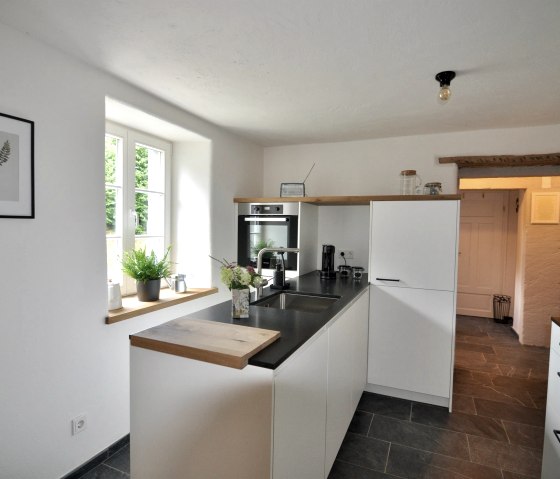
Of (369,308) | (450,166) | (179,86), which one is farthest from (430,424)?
(179,86)

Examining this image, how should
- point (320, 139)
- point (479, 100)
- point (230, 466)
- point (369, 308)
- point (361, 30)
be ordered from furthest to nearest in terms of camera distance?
point (320, 139), point (369, 308), point (479, 100), point (361, 30), point (230, 466)

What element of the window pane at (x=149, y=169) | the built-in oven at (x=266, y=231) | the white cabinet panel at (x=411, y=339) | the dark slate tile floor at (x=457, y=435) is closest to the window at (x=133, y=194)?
the window pane at (x=149, y=169)

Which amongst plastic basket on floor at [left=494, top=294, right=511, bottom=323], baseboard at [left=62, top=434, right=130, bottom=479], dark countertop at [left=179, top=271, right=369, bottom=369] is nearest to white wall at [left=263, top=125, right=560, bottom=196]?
dark countertop at [left=179, top=271, right=369, bottom=369]

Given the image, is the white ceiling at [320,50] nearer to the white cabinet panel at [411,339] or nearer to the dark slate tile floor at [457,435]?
the white cabinet panel at [411,339]

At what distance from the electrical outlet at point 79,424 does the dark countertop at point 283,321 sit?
93 cm

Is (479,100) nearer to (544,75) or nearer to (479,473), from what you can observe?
(544,75)

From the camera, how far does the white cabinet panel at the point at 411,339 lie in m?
2.66

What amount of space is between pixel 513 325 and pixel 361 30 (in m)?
4.95

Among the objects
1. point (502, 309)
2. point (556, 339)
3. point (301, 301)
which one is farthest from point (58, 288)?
point (502, 309)

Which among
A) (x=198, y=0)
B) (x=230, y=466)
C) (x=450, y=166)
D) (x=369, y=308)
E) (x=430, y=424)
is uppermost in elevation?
(x=198, y=0)

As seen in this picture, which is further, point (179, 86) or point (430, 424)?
point (430, 424)

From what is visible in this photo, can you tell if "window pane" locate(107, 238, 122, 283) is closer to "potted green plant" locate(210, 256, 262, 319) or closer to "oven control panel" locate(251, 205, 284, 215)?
"potted green plant" locate(210, 256, 262, 319)

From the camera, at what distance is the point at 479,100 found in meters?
2.33

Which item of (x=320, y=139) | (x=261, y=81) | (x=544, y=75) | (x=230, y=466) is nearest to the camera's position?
(x=230, y=466)
